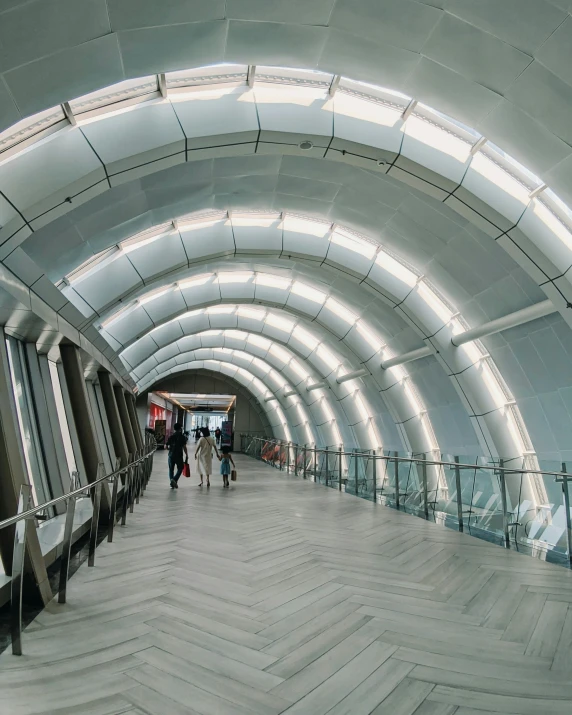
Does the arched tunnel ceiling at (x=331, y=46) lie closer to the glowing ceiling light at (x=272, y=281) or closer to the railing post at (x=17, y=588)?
the railing post at (x=17, y=588)

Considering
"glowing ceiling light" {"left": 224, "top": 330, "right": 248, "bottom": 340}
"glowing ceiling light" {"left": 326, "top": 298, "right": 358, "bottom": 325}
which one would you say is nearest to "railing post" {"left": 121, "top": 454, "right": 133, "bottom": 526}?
"glowing ceiling light" {"left": 326, "top": 298, "right": 358, "bottom": 325}

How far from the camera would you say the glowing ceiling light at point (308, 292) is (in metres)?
23.2

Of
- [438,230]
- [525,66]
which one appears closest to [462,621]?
[525,66]

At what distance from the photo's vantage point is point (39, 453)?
33.1 ft

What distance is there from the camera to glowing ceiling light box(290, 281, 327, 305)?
2325 cm

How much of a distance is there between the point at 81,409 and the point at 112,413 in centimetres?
761

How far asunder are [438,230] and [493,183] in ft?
11.3

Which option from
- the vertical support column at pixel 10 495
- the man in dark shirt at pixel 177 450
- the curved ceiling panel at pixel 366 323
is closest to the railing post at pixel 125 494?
the vertical support column at pixel 10 495

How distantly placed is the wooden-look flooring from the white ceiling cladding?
5.04m

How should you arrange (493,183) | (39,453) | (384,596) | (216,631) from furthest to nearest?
(493,183), (39,453), (384,596), (216,631)

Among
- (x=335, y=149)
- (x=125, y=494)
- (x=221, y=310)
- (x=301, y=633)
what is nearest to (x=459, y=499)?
(x=301, y=633)

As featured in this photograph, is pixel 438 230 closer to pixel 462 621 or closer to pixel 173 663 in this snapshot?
pixel 462 621

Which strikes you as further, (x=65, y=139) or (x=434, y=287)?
(x=434, y=287)

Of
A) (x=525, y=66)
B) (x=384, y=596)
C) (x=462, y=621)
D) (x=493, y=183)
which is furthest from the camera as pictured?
(x=493, y=183)
